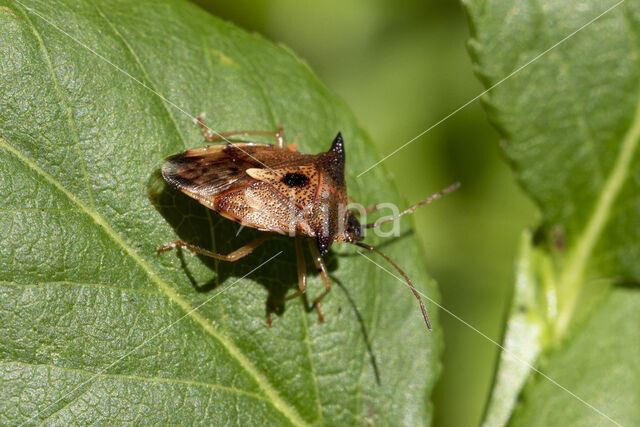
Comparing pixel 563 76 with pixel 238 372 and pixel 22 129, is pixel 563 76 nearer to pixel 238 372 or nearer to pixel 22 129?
pixel 238 372

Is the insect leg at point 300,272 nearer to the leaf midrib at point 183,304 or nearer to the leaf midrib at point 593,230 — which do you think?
the leaf midrib at point 183,304

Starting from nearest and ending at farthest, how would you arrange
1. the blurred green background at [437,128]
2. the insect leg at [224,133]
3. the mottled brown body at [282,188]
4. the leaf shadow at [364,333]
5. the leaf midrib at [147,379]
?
the leaf midrib at [147,379] < the insect leg at [224,133] < the leaf shadow at [364,333] < the mottled brown body at [282,188] < the blurred green background at [437,128]

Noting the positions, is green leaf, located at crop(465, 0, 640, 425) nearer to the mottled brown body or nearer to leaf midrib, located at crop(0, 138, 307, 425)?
the mottled brown body

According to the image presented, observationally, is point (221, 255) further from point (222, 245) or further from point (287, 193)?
point (287, 193)

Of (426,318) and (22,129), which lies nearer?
(22,129)

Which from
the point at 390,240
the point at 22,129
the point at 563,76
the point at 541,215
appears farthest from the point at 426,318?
the point at 22,129

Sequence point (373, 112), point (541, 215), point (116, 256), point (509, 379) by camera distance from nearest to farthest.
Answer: point (116, 256) → point (509, 379) → point (541, 215) → point (373, 112)

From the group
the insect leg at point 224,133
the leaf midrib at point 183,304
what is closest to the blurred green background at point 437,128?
the insect leg at point 224,133
